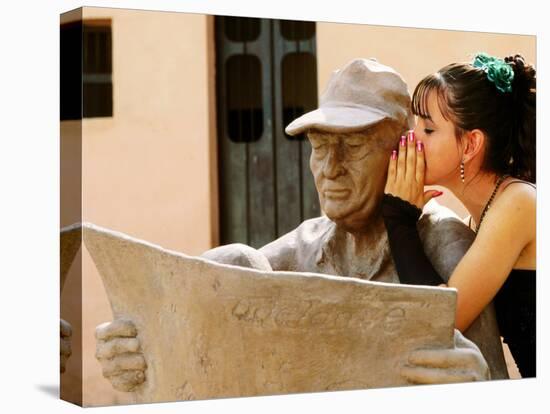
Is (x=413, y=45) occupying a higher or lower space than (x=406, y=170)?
higher

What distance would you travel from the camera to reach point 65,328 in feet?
18.0

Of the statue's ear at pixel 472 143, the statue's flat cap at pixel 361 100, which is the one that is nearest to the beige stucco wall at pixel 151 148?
the statue's flat cap at pixel 361 100

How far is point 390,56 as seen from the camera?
6199mm

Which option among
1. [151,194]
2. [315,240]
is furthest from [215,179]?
[315,240]

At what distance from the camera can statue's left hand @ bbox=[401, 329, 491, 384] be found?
17.5 ft

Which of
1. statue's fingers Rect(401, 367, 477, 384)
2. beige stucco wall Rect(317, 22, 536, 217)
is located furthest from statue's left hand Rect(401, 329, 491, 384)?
beige stucco wall Rect(317, 22, 536, 217)

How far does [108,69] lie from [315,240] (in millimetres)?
1077

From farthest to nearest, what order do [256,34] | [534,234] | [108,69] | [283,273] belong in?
[256,34], [534,234], [108,69], [283,273]

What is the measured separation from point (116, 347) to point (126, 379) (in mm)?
127

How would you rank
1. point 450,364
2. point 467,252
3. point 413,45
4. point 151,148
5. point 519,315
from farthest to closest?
point 151,148, point 413,45, point 519,315, point 467,252, point 450,364

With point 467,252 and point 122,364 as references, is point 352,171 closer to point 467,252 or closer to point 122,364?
point 467,252

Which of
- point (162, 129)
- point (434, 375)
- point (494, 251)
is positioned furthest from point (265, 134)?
point (434, 375)

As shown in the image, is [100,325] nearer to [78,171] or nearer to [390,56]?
[78,171]

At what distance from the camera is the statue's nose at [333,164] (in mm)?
5660
